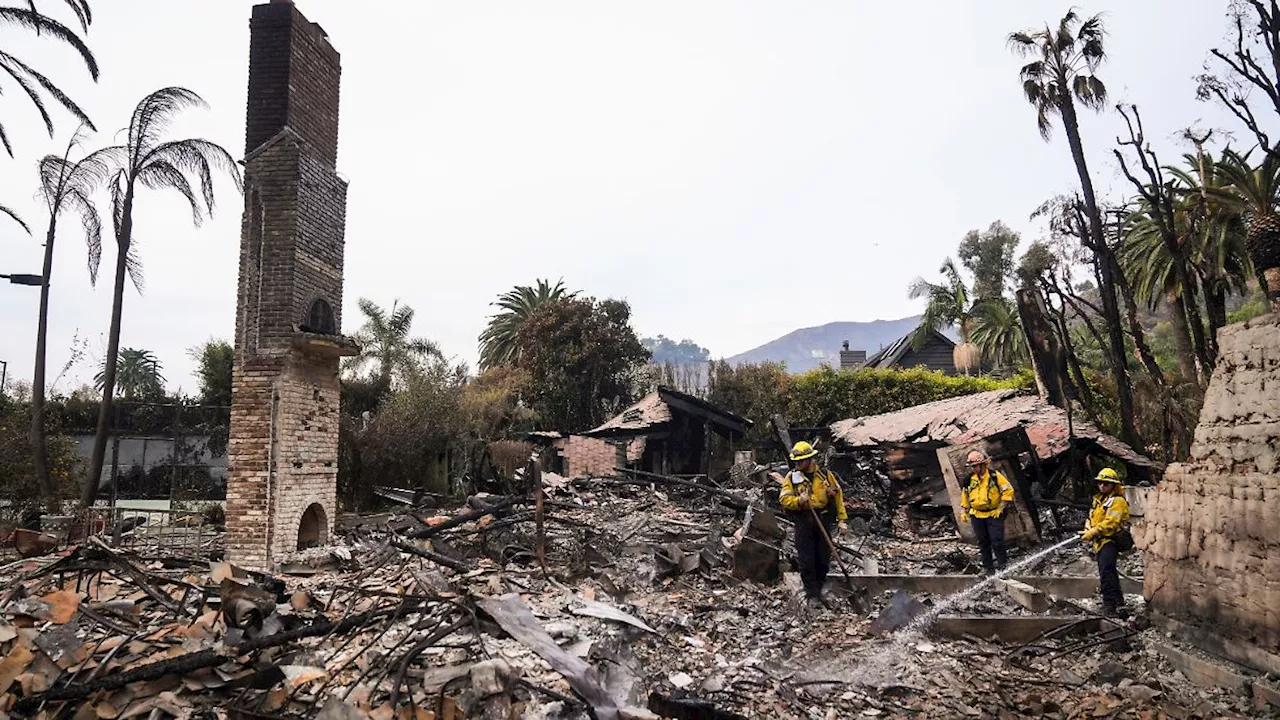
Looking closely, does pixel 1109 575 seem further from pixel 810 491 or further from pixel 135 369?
pixel 135 369

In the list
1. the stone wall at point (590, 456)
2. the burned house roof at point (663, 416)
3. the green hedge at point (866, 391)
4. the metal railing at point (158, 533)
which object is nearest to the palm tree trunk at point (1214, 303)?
the green hedge at point (866, 391)

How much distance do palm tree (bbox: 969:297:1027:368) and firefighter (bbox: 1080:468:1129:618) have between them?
3019 cm

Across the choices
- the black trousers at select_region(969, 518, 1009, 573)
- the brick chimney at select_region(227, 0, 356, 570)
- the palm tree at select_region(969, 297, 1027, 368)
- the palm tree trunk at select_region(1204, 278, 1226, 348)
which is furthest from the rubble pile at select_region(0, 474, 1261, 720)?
the palm tree at select_region(969, 297, 1027, 368)

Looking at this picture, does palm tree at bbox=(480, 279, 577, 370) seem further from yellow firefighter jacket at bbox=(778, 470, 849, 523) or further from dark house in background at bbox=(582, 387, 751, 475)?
yellow firefighter jacket at bbox=(778, 470, 849, 523)

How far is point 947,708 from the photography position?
17.5 feet

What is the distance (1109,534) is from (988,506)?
222cm

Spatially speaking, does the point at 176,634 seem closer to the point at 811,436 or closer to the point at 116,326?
the point at 116,326

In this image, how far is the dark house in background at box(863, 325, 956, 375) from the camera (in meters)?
41.3

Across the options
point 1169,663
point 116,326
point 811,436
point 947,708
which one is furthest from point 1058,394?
point 116,326

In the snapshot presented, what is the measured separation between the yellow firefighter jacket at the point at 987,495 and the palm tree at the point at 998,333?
2834 centimetres

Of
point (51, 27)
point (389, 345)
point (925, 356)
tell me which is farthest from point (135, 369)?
point (925, 356)

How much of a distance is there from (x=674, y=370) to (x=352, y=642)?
3062 centimetres

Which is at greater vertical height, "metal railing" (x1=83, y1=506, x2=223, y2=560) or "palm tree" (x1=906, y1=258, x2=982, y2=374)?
"palm tree" (x1=906, y1=258, x2=982, y2=374)

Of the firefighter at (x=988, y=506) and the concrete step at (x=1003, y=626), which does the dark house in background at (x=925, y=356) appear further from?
the concrete step at (x=1003, y=626)
